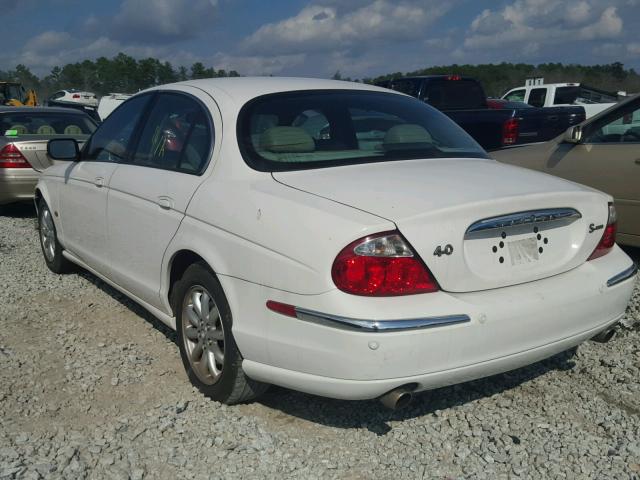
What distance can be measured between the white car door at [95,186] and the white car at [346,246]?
1.06 feet

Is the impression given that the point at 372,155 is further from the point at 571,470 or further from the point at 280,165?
the point at 571,470

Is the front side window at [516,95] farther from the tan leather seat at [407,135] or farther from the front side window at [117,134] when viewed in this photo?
the tan leather seat at [407,135]

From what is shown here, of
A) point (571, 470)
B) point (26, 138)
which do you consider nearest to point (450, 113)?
point (26, 138)

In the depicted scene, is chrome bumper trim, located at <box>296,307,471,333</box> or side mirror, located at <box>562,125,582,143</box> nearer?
chrome bumper trim, located at <box>296,307,471,333</box>

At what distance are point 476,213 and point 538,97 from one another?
1809 centimetres

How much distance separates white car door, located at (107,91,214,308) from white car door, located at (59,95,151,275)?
0.57ft

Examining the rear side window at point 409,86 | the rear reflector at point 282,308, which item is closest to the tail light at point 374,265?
the rear reflector at point 282,308

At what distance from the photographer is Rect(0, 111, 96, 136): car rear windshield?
9242mm

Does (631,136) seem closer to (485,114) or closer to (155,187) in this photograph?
(155,187)

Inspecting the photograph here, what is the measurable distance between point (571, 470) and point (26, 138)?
791 cm

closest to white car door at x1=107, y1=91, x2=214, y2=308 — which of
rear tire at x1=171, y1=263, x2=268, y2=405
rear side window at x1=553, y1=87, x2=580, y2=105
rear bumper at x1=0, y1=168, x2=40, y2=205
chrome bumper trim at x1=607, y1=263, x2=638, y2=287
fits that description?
rear tire at x1=171, y1=263, x2=268, y2=405

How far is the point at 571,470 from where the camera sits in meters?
2.92

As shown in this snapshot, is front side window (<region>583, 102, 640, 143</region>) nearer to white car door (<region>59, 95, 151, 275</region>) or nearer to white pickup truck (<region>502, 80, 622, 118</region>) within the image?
white car door (<region>59, 95, 151, 275</region>)

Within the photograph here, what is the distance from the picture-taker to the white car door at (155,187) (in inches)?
144
